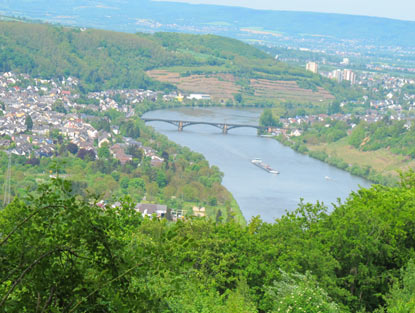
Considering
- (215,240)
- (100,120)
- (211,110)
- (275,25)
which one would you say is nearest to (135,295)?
(215,240)

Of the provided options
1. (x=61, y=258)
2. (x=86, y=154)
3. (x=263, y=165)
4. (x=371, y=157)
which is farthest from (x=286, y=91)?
(x=61, y=258)

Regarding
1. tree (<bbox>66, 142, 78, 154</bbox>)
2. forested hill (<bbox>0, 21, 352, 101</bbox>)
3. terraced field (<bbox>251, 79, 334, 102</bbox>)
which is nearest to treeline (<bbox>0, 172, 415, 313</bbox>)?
tree (<bbox>66, 142, 78, 154</bbox>)

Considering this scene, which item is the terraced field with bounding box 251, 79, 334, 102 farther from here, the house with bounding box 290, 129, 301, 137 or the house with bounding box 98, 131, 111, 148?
the house with bounding box 98, 131, 111, 148

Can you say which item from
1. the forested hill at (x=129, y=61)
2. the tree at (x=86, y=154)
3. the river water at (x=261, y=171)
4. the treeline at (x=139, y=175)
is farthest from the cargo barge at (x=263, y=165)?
the forested hill at (x=129, y=61)

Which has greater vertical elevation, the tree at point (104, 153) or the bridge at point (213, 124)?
the tree at point (104, 153)

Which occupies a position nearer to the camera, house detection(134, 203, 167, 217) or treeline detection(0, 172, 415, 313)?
treeline detection(0, 172, 415, 313)

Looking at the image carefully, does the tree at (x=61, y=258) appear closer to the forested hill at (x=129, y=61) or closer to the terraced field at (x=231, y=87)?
the forested hill at (x=129, y=61)
